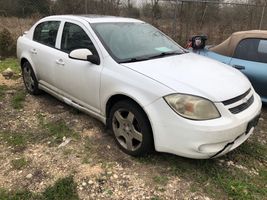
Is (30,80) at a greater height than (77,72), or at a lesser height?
lesser

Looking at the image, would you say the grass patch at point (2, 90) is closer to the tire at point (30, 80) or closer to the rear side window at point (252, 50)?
the tire at point (30, 80)

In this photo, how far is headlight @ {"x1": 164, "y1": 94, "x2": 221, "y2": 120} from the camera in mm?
3107

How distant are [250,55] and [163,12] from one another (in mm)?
6177

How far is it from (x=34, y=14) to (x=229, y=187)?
9.80 m

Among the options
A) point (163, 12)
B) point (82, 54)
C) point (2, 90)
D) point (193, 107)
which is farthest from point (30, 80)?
point (163, 12)

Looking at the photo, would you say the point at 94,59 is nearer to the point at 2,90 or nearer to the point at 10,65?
the point at 2,90

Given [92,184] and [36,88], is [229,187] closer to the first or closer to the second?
[92,184]

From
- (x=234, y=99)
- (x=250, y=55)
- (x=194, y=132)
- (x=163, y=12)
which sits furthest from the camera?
(x=163, y=12)

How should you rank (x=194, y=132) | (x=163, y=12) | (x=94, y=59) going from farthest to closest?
(x=163, y=12)
(x=94, y=59)
(x=194, y=132)

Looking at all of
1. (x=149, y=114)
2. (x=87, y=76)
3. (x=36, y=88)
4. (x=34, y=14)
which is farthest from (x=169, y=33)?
(x=149, y=114)

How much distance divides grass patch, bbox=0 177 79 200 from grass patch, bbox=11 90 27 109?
95.1 inches

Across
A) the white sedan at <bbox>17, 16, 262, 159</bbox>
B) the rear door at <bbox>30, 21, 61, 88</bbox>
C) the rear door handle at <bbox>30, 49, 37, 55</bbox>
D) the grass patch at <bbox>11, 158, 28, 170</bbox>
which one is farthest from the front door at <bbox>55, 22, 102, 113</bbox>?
the grass patch at <bbox>11, 158, 28, 170</bbox>

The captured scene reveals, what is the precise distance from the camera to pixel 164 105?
3186 mm

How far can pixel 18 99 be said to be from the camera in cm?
564
